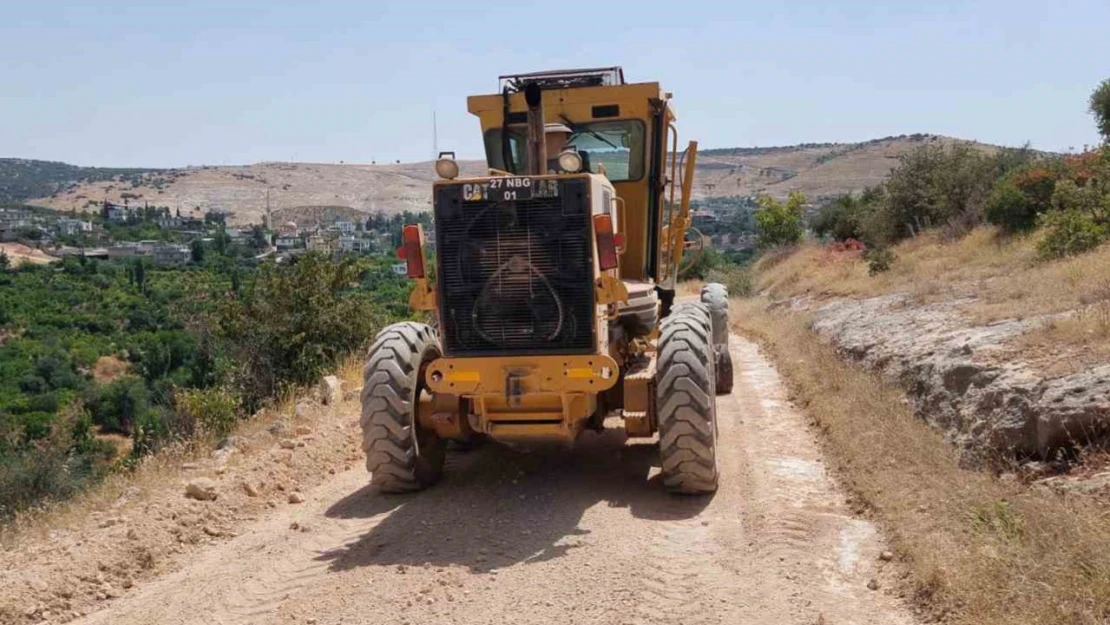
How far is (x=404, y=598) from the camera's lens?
17.9 ft

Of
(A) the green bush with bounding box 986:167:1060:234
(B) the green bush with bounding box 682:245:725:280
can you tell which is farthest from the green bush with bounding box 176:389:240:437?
(B) the green bush with bounding box 682:245:725:280

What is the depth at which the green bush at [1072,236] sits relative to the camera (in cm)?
1390

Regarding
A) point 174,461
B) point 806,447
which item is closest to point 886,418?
point 806,447

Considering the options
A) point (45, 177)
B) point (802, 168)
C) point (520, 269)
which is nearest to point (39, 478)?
point (520, 269)

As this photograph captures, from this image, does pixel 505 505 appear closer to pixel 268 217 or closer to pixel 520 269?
pixel 520 269

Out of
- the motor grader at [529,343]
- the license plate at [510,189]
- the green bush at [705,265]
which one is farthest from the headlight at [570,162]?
the green bush at [705,265]

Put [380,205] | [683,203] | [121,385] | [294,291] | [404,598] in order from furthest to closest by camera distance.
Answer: [380,205]
[121,385]
[294,291]
[683,203]
[404,598]

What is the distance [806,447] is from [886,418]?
0.84 metres

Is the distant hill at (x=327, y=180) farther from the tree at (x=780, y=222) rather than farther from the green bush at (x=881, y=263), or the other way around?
the green bush at (x=881, y=263)

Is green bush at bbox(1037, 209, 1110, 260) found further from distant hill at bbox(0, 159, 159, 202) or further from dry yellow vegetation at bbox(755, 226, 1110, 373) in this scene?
distant hill at bbox(0, 159, 159, 202)

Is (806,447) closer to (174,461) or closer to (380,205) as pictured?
(174,461)

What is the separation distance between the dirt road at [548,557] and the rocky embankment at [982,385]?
122 centimetres

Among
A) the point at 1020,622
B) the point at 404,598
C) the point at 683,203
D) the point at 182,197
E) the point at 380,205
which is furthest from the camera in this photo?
the point at 182,197

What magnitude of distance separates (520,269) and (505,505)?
1.79m
